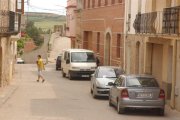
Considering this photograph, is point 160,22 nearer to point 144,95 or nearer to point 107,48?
point 144,95

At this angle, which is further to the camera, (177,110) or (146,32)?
(146,32)

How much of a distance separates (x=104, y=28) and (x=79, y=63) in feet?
19.9

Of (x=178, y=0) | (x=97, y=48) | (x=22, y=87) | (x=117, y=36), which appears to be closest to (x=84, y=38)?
(x=97, y=48)

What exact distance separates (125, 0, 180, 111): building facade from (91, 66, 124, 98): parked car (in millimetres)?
2151

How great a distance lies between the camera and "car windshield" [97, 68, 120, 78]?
85.2ft

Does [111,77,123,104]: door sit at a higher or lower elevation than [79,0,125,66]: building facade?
lower

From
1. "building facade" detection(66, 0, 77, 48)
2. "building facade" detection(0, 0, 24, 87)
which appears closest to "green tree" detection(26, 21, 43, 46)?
"building facade" detection(66, 0, 77, 48)

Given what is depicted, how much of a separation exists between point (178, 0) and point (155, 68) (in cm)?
659

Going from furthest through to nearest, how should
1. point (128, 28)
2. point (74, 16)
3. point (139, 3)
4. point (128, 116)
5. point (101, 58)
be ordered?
point (74, 16), point (101, 58), point (128, 28), point (139, 3), point (128, 116)

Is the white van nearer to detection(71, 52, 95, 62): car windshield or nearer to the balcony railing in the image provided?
detection(71, 52, 95, 62): car windshield

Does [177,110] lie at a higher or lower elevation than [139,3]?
lower

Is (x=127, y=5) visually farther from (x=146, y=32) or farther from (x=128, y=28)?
(x=146, y=32)

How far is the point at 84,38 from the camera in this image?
52719mm

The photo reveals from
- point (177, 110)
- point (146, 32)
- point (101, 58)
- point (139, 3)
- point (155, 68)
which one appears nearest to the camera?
point (177, 110)
